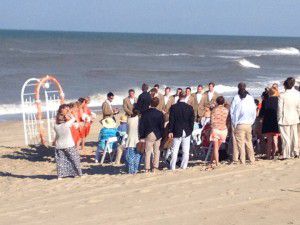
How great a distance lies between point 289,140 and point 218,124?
4.13 feet

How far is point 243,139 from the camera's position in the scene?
11859 millimetres

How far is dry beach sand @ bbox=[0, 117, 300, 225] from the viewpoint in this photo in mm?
8375

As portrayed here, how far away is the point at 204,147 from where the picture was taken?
13.4 m

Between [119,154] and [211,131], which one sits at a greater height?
[211,131]

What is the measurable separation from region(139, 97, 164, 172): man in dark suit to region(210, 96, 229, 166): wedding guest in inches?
37.2

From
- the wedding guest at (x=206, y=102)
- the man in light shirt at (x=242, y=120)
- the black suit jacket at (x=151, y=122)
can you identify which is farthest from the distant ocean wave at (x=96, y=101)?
the man in light shirt at (x=242, y=120)

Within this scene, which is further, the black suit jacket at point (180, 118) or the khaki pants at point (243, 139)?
the khaki pants at point (243, 139)

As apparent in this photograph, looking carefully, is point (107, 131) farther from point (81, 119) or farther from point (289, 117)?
point (289, 117)

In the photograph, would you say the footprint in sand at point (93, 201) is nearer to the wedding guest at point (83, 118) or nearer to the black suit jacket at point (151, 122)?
the black suit jacket at point (151, 122)

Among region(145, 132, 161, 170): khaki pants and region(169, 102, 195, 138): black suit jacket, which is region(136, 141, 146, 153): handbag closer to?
region(145, 132, 161, 170): khaki pants

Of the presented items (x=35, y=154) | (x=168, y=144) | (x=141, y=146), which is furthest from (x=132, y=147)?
(x=35, y=154)

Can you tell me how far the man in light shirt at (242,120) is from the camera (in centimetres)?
1166

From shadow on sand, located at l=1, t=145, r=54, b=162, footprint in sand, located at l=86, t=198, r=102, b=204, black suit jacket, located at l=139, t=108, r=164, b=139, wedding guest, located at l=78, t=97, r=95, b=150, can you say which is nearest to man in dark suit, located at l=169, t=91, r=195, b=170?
black suit jacket, located at l=139, t=108, r=164, b=139

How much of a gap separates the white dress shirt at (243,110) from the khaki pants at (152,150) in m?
1.38
